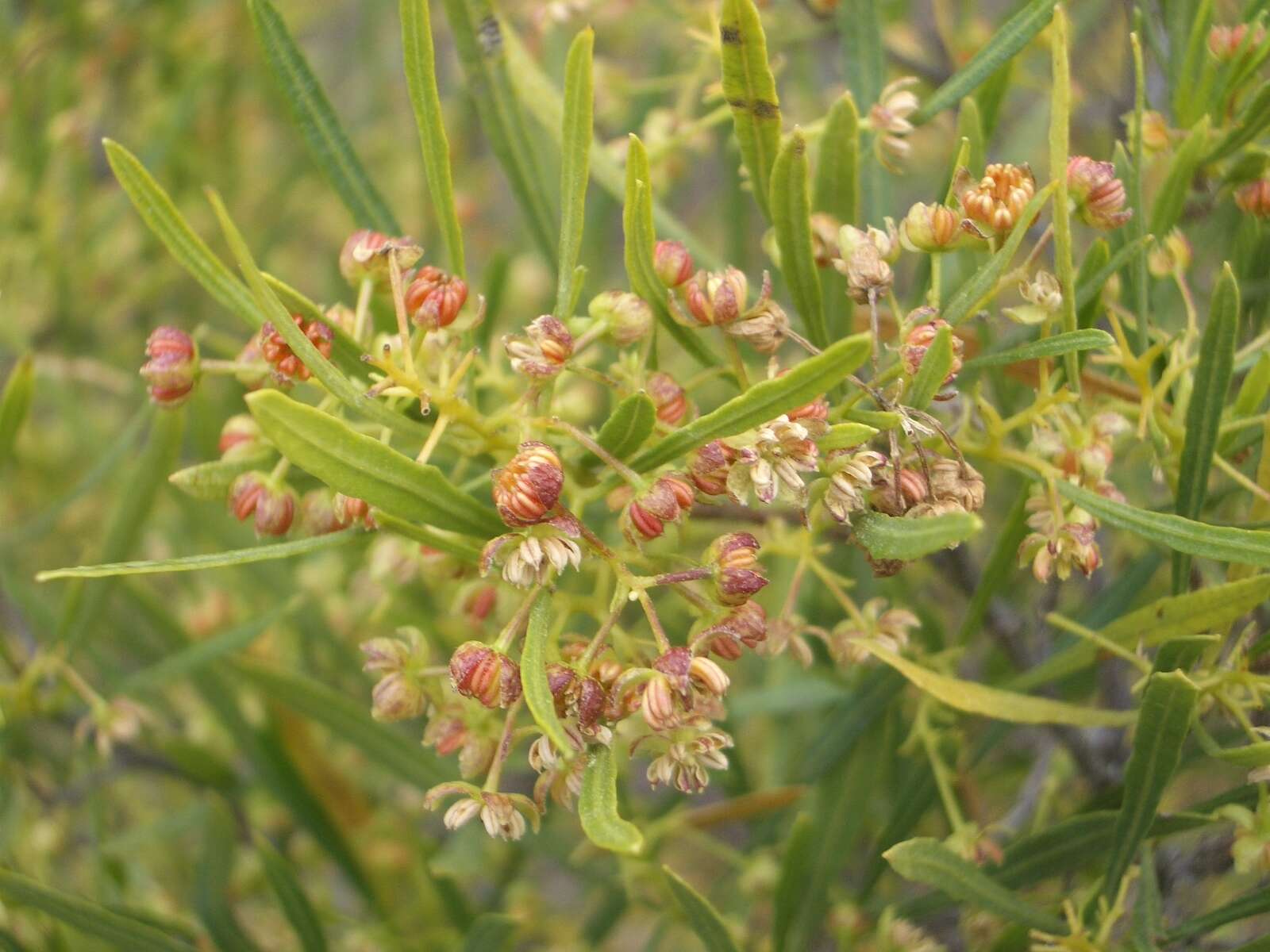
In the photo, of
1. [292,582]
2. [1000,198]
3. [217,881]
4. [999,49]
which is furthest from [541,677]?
[292,582]

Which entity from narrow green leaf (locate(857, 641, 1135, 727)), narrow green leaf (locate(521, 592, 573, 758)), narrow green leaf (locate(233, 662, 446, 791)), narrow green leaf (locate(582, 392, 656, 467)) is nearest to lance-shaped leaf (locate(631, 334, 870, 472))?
narrow green leaf (locate(582, 392, 656, 467))

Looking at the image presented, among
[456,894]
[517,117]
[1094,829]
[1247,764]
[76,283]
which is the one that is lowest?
[456,894]

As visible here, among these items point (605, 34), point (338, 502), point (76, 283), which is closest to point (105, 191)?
point (76, 283)

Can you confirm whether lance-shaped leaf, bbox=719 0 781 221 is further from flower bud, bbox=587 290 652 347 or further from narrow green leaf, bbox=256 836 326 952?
narrow green leaf, bbox=256 836 326 952

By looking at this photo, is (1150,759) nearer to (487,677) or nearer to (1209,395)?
(1209,395)

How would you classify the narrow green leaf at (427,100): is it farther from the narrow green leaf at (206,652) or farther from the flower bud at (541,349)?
the narrow green leaf at (206,652)

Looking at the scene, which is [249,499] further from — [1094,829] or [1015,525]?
[1094,829]

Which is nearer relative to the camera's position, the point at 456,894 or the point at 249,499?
the point at 249,499
